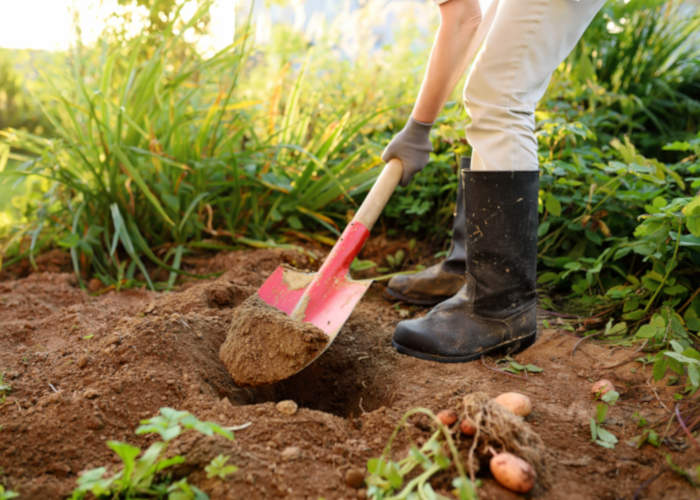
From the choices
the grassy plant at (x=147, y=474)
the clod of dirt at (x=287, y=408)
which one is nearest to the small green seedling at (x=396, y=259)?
the clod of dirt at (x=287, y=408)

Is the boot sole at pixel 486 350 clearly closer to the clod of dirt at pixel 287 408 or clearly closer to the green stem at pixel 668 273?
the green stem at pixel 668 273

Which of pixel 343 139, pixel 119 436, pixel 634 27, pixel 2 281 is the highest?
pixel 634 27

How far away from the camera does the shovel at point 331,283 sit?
1.44 meters

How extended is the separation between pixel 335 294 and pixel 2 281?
1.70m

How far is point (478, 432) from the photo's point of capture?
34.9 inches

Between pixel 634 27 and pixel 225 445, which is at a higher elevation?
pixel 634 27

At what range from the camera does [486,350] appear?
1445mm

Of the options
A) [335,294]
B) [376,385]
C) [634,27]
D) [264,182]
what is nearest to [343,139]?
[264,182]

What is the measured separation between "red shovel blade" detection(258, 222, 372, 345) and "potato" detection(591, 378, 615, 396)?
26.7 inches

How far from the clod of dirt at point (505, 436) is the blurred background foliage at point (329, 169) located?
66cm

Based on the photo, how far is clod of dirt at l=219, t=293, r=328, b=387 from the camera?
4.09 feet

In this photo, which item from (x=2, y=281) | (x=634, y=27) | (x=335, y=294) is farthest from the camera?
(x=634, y=27)

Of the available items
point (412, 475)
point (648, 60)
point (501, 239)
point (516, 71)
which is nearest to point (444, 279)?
point (501, 239)

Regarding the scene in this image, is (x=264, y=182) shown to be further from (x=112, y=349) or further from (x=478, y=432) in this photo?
(x=478, y=432)
